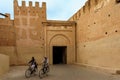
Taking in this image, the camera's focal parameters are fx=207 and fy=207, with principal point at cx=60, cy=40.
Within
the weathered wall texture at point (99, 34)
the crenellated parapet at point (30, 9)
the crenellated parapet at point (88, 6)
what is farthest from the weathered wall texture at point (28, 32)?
the crenellated parapet at point (88, 6)

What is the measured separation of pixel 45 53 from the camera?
23891 millimetres

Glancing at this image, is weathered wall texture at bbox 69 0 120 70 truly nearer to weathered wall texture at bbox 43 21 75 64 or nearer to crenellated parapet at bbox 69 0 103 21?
crenellated parapet at bbox 69 0 103 21

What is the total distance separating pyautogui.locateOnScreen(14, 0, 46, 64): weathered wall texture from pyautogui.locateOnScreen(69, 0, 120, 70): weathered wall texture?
178 inches

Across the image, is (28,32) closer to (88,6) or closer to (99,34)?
(88,6)

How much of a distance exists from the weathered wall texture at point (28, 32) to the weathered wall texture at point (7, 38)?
56 cm

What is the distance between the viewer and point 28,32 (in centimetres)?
2408

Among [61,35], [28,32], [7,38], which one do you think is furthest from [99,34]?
[7,38]

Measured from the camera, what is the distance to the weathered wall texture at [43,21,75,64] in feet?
79.3

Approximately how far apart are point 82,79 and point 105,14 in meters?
6.59

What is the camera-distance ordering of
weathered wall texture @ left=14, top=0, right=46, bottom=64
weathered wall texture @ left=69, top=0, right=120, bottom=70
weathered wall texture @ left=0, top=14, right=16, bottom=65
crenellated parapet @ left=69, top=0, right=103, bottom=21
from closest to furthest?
weathered wall texture @ left=69, top=0, right=120, bottom=70 < crenellated parapet @ left=69, top=0, right=103, bottom=21 < weathered wall texture @ left=0, top=14, right=16, bottom=65 < weathered wall texture @ left=14, top=0, right=46, bottom=64

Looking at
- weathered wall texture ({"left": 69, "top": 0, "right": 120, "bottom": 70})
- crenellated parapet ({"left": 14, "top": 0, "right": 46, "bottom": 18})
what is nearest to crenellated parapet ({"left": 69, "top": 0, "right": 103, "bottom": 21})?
weathered wall texture ({"left": 69, "top": 0, "right": 120, "bottom": 70})

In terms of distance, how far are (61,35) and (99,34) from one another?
26.7 ft

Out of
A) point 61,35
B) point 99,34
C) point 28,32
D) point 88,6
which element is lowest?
point 99,34

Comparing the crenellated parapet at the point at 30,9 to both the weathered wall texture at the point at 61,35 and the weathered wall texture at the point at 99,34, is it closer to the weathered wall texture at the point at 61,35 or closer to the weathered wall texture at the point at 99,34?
the weathered wall texture at the point at 61,35
